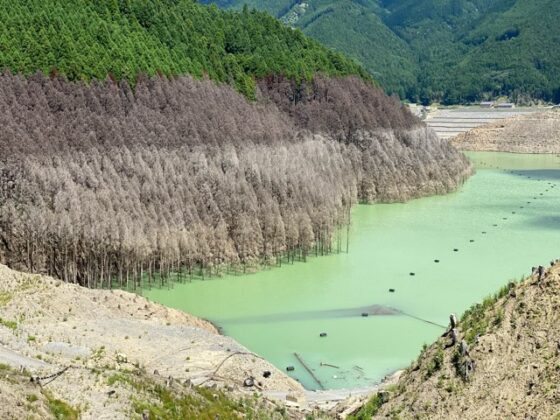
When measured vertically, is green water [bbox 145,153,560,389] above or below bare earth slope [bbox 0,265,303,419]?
below

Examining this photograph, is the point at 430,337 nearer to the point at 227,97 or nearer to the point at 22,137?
the point at 22,137

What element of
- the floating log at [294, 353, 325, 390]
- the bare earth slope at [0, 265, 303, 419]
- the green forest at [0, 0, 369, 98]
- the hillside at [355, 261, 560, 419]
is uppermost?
the green forest at [0, 0, 369, 98]

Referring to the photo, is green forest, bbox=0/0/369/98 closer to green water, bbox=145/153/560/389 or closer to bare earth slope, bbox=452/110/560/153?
green water, bbox=145/153/560/389

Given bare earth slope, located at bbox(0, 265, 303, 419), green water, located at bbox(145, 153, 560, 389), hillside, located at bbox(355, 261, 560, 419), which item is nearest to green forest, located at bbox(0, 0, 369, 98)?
green water, located at bbox(145, 153, 560, 389)

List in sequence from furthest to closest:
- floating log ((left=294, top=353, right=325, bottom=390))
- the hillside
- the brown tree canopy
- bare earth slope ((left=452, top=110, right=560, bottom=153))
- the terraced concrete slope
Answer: the terraced concrete slope, bare earth slope ((left=452, top=110, right=560, bottom=153)), the brown tree canopy, floating log ((left=294, top=353, right=325, bottom=390)), the hillside

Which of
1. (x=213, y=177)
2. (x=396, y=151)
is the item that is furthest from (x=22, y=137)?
(x=396, y=151)

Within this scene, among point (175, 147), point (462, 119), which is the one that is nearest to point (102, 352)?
point (175, 147)

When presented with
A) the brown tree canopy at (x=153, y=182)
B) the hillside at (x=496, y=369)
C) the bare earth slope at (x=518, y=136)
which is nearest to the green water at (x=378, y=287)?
the brown tree canopy at (x=153, y=182)
